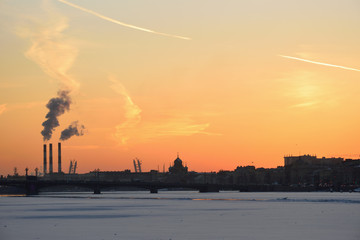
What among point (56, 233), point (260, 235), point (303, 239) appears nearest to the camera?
point (303, 239)

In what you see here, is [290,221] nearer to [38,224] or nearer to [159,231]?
[159,231]

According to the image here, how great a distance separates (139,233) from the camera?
195ft

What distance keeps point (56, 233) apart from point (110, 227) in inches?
325

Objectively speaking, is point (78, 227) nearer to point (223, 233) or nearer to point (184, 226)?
point (184, 226)

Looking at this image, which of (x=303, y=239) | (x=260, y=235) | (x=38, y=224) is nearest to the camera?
(x=303, y=239)

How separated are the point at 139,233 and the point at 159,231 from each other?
234cm

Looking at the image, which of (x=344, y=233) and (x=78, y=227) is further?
(x=78, y=227)

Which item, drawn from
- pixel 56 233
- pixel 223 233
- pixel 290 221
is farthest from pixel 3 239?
pixel 290 221

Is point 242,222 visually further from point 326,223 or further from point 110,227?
point 110,227

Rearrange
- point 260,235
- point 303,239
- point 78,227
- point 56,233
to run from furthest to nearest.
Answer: point 78,227 < point 56,233 < point 260,235 < point 303,239

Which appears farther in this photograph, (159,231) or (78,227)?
(78,227)

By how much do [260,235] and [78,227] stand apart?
1860 centimetres

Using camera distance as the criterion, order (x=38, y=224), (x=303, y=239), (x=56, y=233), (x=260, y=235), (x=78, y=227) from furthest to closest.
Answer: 1. (x=38, y=224)
2. (x=78, y=227)
3. (x=56, y=233)
4. (x=260, y=235)
5. (x=303, y=239)

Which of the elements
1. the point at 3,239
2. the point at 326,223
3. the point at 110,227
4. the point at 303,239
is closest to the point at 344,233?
the point at 303,239
